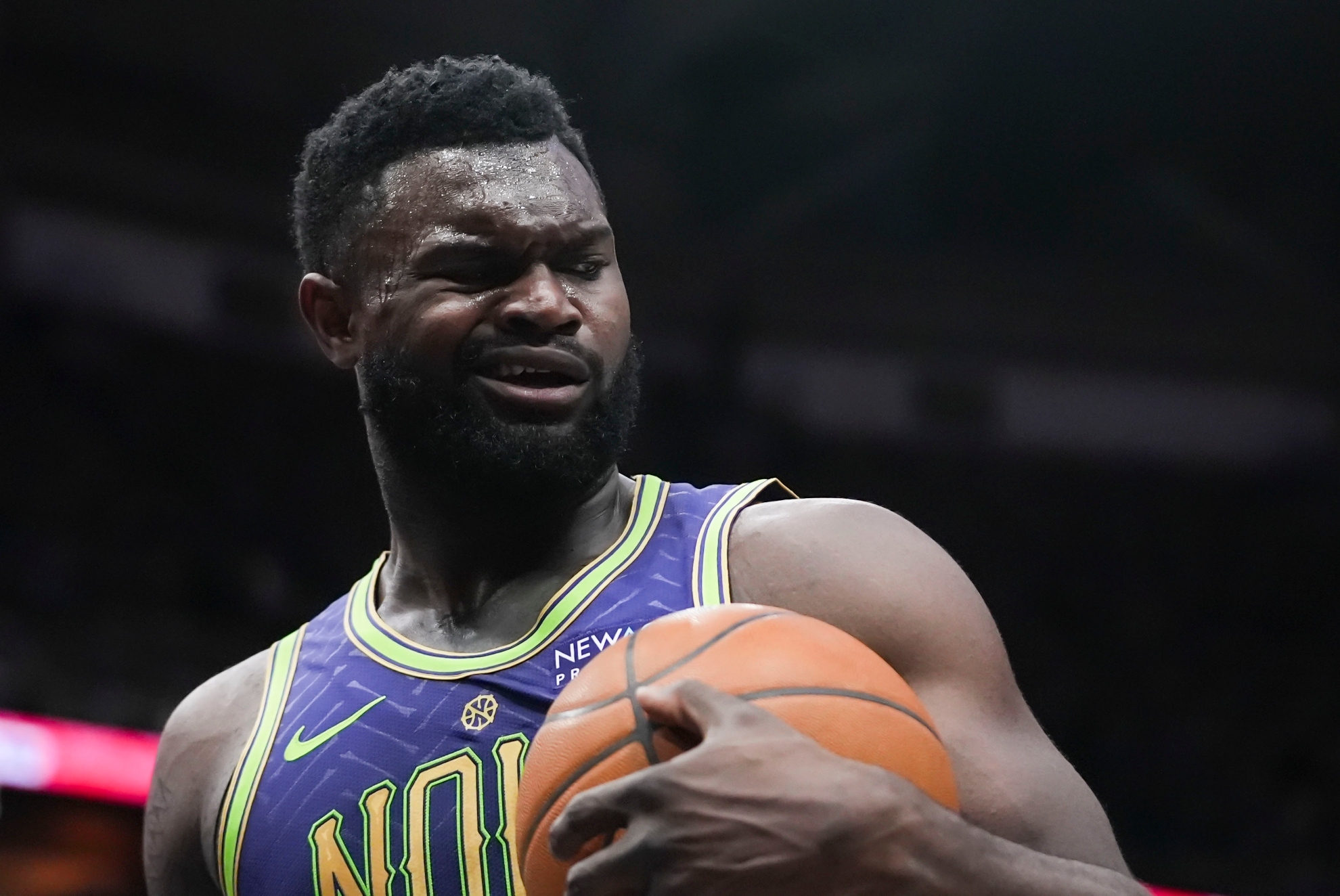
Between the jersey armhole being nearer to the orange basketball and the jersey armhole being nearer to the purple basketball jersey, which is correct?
the purple basketball jersey

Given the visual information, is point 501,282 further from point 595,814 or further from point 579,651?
point 595,814

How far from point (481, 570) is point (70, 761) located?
18.6ft

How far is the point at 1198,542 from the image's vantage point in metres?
9.71

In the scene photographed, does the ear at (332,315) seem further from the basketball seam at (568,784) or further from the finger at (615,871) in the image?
the finger at (615,871)

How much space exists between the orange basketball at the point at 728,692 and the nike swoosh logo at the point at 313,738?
0.62 m

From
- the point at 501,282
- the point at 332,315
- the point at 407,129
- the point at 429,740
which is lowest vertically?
the point at 429,740

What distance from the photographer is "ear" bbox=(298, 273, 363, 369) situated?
262cm

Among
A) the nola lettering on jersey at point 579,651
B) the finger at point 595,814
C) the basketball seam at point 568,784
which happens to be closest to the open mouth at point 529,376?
the nola lettering on jersey at point 579,651

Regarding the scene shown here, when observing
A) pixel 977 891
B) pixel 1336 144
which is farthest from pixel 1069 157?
pixel 977 891

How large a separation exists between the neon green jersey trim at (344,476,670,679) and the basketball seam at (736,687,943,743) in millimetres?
622

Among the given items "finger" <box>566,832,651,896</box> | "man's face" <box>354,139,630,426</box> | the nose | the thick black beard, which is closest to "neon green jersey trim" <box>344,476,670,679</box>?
the thick black beard

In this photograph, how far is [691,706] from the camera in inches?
61.2

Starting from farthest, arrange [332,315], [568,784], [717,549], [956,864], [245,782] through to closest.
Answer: [332,315] → [245,782] → [717,549] → [568,784] → [956,864]

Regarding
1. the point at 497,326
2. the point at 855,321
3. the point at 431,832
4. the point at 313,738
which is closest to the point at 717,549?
the point at 497,326
